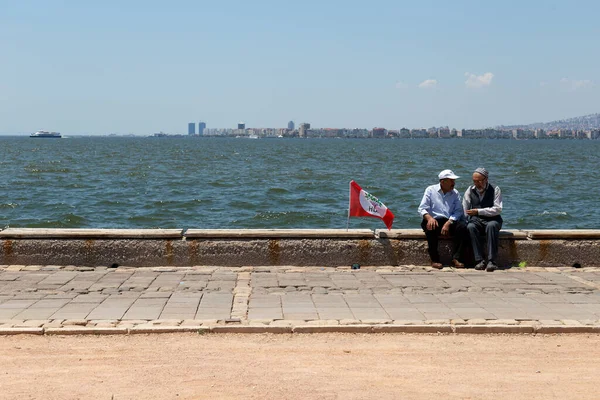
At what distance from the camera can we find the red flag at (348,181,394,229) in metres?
10.4

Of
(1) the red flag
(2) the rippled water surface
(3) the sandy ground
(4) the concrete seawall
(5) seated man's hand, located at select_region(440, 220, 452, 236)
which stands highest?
(1) the red flag

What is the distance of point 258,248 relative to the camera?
398 inches

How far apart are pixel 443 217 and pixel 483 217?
1.78 ft

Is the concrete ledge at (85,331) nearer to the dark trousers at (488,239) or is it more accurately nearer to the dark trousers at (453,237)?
the dark trousers at (453,237)

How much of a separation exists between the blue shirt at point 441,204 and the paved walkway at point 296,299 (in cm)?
91

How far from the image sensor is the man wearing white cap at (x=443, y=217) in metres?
10.2

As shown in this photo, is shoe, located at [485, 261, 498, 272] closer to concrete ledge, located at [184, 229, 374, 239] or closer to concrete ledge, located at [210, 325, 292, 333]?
concrete ledge, located at [184, 229, 374, 239]

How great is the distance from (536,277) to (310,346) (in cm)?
408

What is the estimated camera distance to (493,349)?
654cm

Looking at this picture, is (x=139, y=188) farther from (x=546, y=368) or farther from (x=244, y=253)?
(x=546, y=368)

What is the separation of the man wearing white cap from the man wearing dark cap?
150 millimetres

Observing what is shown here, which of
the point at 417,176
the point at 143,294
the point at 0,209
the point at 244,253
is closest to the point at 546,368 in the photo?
the point at 143,294

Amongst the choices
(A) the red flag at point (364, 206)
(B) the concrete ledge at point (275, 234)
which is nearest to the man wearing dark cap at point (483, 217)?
(A) the red flag at point (364, 206)

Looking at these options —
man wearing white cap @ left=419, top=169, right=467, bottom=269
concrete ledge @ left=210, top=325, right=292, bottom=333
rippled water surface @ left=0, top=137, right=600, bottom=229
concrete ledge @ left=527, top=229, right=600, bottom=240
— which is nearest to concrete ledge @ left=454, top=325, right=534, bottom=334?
concrete ledge @ left=210, top=325, right=292, bottom=333
